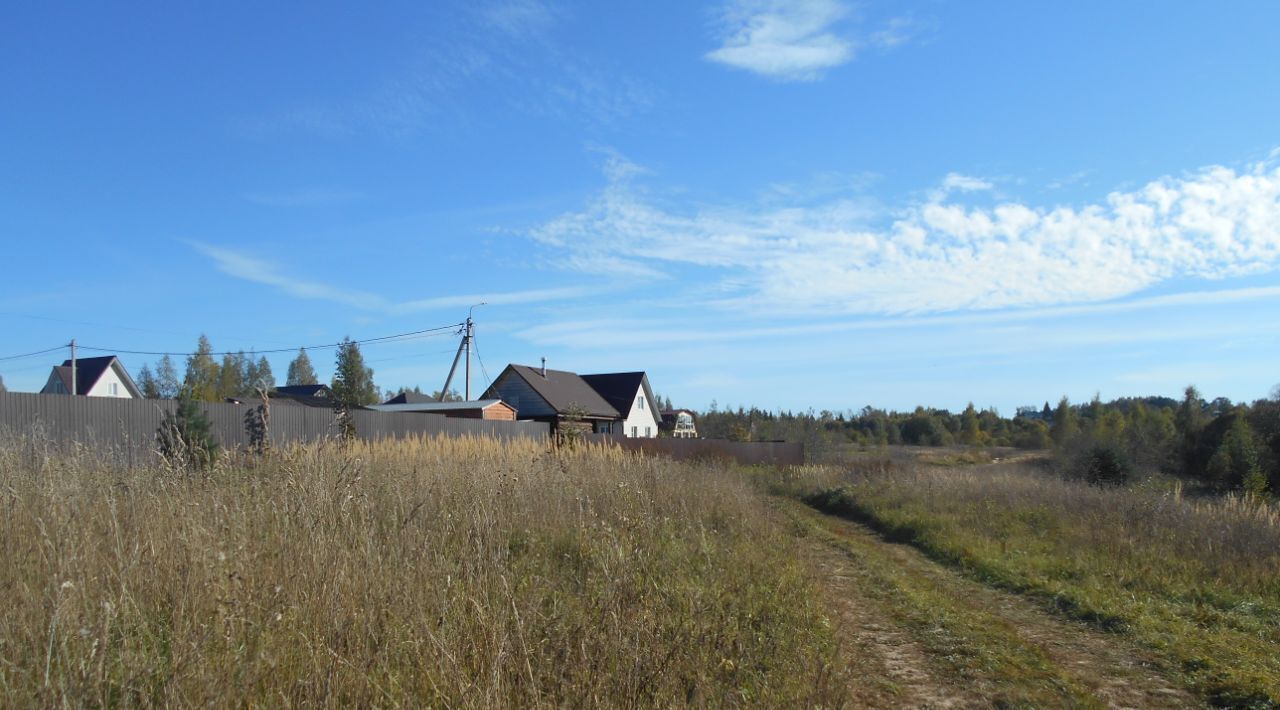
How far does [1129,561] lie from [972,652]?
5363mm

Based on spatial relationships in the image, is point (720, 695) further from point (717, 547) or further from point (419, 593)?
point (717, 547)

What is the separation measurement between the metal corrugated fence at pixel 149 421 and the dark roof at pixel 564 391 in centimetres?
1648

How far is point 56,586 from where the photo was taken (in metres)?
2.82

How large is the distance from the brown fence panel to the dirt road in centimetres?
1812

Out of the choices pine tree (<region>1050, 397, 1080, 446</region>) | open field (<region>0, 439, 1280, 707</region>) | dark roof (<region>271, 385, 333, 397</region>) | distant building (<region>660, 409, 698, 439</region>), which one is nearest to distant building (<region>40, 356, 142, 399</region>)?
dark roof (<region>271, 385, 333, 397</region>)

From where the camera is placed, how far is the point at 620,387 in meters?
46.2

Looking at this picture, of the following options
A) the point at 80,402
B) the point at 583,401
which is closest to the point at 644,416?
the point at 583,401

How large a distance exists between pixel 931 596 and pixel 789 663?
3789 millimetres

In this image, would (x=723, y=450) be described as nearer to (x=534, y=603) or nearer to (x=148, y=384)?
(x=534, y=603)

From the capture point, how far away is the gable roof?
44.9 meters

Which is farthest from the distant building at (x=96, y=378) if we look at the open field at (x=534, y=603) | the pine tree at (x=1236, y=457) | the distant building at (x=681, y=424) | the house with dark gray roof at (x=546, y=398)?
the pine tree at (x=1236, y=457)

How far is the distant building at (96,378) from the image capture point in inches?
1537

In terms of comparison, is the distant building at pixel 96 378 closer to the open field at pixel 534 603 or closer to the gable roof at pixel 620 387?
the gable roof at pixel 620 387

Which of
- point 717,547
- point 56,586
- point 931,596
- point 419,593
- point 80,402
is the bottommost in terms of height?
point 931,596
